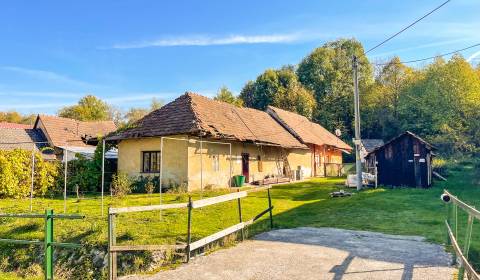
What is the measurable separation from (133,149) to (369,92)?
40573 millimetres

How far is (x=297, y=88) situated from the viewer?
2072 inches

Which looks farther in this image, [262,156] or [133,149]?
[262,156]

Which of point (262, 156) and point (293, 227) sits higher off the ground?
point (262, 156)

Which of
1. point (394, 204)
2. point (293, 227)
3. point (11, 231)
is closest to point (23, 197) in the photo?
point (11, 231)

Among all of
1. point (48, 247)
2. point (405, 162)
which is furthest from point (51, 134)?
point (48, 247)

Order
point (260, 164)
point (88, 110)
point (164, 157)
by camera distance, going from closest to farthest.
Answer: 1. point (164, 157)
2. point (260, 164)
3. point (88, 110)

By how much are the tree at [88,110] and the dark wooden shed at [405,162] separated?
5492 centimetres

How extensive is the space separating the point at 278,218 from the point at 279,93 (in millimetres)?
40364

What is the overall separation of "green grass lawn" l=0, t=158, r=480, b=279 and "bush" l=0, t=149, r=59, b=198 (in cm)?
97

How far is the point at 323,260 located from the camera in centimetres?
728

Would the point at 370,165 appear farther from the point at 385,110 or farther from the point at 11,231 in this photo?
the point at 385,110

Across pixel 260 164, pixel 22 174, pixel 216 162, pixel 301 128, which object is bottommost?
pixel 22 174

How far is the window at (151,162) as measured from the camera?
21172mm

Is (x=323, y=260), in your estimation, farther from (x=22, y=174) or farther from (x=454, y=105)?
(x=454, y=105)
